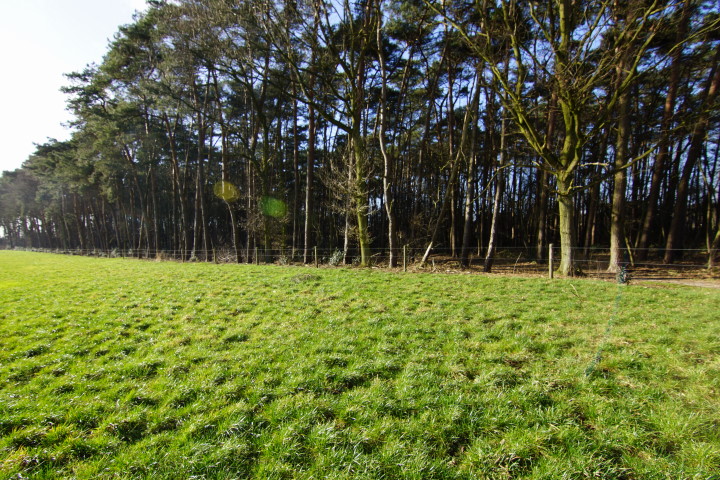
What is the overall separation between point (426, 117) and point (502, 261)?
35.9 ft

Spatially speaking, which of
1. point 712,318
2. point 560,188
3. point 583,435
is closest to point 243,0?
point 560,188

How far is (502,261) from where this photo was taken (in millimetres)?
19219

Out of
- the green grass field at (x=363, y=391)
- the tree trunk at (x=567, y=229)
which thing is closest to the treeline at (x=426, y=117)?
the tree trunk at (x=567, y=229)

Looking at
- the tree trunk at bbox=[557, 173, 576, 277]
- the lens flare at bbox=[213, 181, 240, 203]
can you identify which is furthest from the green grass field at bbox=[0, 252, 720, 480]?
the lens flare at bbox=[213, 181, 240, 203]

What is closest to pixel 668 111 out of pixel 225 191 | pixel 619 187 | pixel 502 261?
pixel 619 187

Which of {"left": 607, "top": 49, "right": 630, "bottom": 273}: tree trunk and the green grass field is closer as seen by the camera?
the green grass field

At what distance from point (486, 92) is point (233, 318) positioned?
57.4ft

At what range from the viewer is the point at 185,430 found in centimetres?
268

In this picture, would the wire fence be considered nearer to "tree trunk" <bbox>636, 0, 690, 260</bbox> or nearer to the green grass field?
"tree trunk" <bbox>636, 0, 690, 260</bbox>

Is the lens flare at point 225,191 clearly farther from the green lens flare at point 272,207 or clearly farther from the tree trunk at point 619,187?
the tree trunk at point 619,187

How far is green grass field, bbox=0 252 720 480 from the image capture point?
7.61ft

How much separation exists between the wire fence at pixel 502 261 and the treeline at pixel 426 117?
2.05 ft

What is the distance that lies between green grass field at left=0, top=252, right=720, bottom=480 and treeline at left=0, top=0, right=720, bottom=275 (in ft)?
23.2

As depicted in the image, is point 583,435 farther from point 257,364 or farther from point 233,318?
point 233,318
